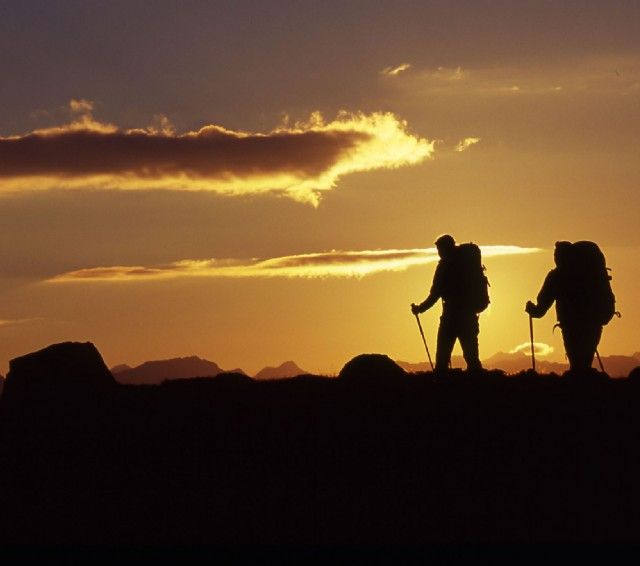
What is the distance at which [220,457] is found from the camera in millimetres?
22266

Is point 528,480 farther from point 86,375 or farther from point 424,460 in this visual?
point 86,375

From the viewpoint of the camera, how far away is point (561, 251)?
28.1 meters

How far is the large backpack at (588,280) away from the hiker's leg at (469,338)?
8.11 ft

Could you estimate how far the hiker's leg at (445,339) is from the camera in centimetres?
2950

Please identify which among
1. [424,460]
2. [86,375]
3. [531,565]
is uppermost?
[86,375]

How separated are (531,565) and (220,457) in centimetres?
646

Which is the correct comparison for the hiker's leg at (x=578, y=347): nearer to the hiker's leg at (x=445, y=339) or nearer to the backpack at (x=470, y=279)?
the backpack at (x=470, y=279)

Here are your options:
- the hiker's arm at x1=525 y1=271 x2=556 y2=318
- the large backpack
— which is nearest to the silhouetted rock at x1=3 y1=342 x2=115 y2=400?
the hiker's arm at x1=525 y1=271 x2=556 y2=318

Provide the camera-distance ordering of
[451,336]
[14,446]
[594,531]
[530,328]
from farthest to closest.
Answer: [530,328] < [451,336] < [14,446] < [594,531]

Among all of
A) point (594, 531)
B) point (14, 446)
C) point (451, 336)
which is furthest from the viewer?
point (451, 336)

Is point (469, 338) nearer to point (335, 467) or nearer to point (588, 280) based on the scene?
point (588, 280)

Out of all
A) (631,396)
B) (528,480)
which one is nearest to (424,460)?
(528,480)

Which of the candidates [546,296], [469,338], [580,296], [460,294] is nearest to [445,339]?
[469,338]

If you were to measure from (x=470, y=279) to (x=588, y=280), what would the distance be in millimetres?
2741
